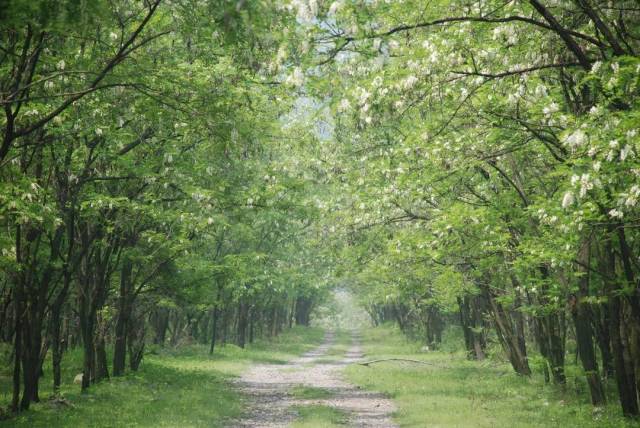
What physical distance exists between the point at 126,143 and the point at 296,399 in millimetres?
11118

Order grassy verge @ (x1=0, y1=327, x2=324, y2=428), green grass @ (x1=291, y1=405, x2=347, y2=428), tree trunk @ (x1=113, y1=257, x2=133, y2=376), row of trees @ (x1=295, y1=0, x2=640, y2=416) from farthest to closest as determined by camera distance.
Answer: tree trunk @ (x1=113, y1=257, x2=133, y2=376) < green grass @ (x1=291, y1=405, x2=347, y2=428) < grassy verge @ (x1=0, y1=327, x2=324, y2=428) < row of trees @ (x1=295, y1=0, x2=640, y2=416)

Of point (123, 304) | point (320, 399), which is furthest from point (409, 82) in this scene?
point (123, 304)

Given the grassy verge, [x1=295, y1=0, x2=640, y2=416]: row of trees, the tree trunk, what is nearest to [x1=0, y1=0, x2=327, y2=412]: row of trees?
the tree trunk

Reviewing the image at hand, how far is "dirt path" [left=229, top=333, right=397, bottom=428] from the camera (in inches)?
692

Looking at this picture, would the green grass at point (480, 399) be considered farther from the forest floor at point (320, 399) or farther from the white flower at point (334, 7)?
the white flower at point (334, 7)

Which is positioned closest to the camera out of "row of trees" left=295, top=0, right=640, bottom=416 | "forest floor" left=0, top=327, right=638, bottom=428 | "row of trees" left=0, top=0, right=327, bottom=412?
"row of trees" left=295, top=0, right=640, bottom=416

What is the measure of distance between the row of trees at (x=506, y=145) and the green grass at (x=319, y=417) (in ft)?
19.1

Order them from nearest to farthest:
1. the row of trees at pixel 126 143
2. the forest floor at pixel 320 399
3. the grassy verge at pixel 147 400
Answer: the row of trees at pixel 126 143
the grassy verge at pixel 147 400
the forest floor at pixel 320 399

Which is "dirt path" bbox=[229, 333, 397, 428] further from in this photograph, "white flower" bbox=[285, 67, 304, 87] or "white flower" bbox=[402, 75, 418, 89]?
"white flower" bbox=[285, 67, 304, 87]

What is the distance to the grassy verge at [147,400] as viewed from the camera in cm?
1587

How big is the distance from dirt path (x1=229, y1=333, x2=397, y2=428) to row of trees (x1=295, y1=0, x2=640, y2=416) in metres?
5.36

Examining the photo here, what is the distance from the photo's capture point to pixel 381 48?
9.68 meters

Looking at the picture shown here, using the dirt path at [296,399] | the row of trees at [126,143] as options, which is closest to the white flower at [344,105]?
the row of trees at [126,143]

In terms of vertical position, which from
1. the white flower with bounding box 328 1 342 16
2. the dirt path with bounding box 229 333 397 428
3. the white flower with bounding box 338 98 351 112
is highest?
the white flower with bounding box 328 1 342 16
